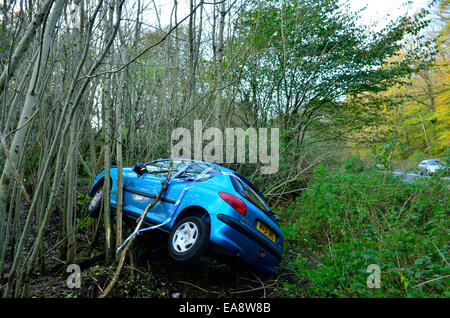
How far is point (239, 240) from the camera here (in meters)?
2.90

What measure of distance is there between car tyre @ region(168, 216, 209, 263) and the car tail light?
0.38 metres

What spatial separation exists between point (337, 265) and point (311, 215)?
2345mm

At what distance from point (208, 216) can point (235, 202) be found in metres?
0.38

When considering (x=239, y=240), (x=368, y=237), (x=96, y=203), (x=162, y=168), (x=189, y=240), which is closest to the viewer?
(x=239, y=240)

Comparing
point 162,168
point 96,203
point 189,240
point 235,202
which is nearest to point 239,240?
point 235,202

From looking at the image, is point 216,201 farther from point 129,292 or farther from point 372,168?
point 372,168

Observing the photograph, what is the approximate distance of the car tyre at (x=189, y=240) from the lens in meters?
2.82

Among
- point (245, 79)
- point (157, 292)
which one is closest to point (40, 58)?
point (157, 292)

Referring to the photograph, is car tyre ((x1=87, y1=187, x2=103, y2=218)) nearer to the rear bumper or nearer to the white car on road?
the rear bumper

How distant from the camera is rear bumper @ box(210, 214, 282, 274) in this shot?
2.84 metres

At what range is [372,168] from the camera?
6.49 meters

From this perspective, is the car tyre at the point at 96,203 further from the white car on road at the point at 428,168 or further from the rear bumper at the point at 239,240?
the white car on road at the point at 428,168

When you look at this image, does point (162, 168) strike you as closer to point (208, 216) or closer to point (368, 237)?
point (208, 216)

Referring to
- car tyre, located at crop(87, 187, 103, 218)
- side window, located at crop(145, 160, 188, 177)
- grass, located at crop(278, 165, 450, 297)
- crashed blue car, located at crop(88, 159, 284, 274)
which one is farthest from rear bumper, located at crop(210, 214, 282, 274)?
car tyre, located at crop(87, 187, 103, 218)
